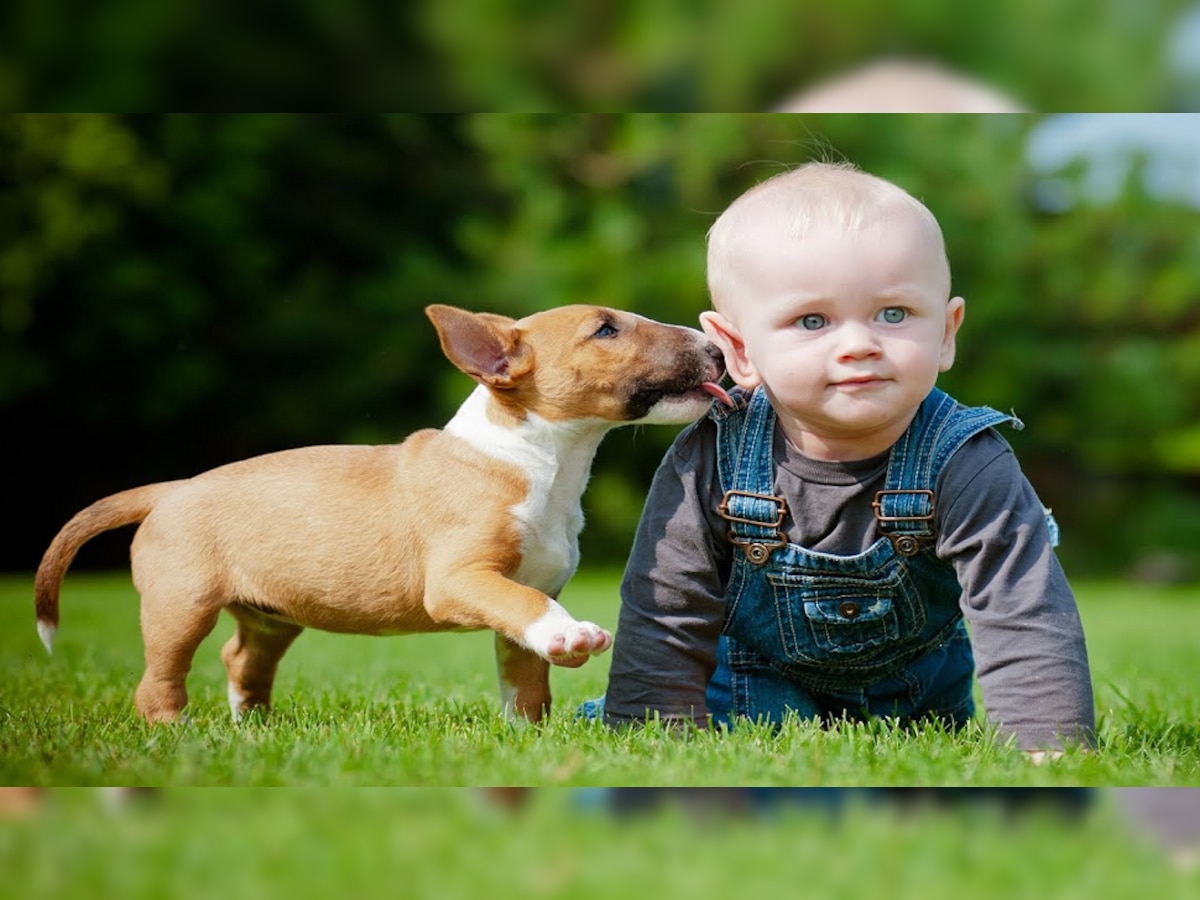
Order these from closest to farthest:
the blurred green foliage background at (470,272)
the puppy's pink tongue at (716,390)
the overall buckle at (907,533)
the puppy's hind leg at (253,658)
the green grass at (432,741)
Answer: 1. the green grass at (432,741)
2. the overall buckle at (907,533)
3. the puppy's pink tongue at (716,390)
4. the puppy's hind leg at (253,658)
5. the blurred green foliage background at (470,272)

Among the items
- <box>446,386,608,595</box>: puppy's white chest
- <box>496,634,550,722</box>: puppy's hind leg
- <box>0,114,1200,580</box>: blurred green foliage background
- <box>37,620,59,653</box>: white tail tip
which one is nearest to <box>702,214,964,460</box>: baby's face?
<box>446,386,608,595</box>: puppy's white chest

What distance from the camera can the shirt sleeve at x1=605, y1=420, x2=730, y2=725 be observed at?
280 centimetres

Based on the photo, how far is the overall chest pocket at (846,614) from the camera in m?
2.78

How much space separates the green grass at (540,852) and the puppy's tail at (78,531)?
0.93m

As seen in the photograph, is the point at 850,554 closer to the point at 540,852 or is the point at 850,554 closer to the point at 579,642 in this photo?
the point at 579,642

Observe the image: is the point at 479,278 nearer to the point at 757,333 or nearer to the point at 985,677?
the point at 757,333

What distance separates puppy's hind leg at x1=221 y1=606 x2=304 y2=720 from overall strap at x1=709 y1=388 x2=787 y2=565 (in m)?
0.99

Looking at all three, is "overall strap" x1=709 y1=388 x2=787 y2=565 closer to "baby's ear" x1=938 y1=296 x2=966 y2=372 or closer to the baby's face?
the baby's face

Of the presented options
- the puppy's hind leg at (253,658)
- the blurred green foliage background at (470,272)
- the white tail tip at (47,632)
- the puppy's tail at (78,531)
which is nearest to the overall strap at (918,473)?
the blurred green foliage background at (470,272)

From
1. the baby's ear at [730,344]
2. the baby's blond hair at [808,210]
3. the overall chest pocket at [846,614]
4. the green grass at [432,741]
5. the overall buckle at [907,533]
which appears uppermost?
the baby's blond hair at [808,210]

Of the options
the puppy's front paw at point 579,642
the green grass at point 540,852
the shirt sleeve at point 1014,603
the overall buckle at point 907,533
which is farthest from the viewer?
the overall buckle at point 907,533

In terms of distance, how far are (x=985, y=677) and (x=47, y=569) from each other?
1.90m

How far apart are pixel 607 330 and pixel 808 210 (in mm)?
475

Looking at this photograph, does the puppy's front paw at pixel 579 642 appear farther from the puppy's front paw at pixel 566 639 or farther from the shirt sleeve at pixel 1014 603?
the shirt sleeve at pixel 1014 603
